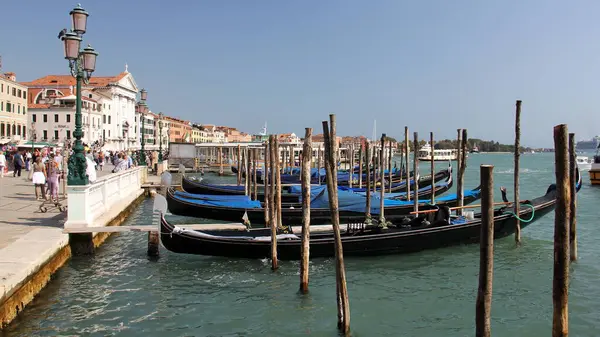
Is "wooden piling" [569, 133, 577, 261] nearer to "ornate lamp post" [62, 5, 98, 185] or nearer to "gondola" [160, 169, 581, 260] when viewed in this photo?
"gondola" [160, 169, 581, 260]

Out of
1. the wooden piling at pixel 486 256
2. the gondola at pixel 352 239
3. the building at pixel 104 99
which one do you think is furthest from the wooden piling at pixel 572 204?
the building at pixel 104 99

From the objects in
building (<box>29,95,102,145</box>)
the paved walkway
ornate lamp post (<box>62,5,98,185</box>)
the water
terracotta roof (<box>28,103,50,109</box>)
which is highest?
terracotta roof (<box>28,103,50,109</box>)

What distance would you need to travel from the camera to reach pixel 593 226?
12484mm

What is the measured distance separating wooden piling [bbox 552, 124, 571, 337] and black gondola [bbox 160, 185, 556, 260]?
461 cm

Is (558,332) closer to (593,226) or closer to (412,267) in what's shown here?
(412,267)

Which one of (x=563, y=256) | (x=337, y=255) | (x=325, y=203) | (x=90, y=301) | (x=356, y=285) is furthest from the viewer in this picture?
(x=325, y=203)

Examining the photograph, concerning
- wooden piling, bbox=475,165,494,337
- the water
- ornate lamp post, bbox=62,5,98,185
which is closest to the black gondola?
the water

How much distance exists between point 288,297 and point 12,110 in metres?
40.3

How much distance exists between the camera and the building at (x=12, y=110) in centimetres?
3703

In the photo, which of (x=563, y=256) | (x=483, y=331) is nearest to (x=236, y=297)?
(x=483, y=331)

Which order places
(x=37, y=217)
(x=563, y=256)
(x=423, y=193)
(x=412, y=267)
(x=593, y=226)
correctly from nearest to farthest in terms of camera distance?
(x=563, y=256) < (x=412, y=267) < (x=37, y=217) < (x=593, y=226) < (x=423, y=193)

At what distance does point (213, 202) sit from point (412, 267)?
19.3ft

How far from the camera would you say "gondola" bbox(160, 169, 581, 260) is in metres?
7.47

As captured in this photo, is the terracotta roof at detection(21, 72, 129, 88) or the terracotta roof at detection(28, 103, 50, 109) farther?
the terracotta roof at detection(21, 72, 129, 88)
